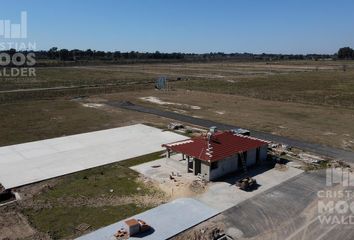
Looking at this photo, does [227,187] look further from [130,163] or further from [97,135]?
[97,135]

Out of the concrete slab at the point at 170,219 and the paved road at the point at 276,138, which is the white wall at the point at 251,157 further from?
the concrete slab at the point at 170,219

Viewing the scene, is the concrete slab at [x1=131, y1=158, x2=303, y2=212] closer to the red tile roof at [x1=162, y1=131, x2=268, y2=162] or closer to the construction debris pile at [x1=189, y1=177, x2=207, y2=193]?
the construction debris pile at [x1=189, y1=177, x2=207, y2=193]

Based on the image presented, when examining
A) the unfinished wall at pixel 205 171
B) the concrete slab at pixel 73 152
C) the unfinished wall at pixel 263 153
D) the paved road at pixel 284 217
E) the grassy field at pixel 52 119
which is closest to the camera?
the paved road at pixel 284 217

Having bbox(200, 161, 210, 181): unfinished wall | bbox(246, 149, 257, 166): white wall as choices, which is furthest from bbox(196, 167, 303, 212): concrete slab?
bbox(246, 149, 257, 166): white wall

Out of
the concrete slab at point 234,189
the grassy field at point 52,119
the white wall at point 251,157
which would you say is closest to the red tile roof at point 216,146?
the white wall at point 251,157

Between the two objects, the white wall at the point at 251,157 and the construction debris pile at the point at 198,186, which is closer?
the construction debris pile at the point at 198,186

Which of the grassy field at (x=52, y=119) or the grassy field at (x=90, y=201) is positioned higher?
the grassy field at (x=52, y=119)

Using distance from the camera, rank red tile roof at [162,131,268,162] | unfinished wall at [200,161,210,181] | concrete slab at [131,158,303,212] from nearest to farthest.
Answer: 1. concrete slab at [131,158,303,212]
2. unfinished wall at [200,161,210,181]
3. red tile roof at [162,131,268,162]
